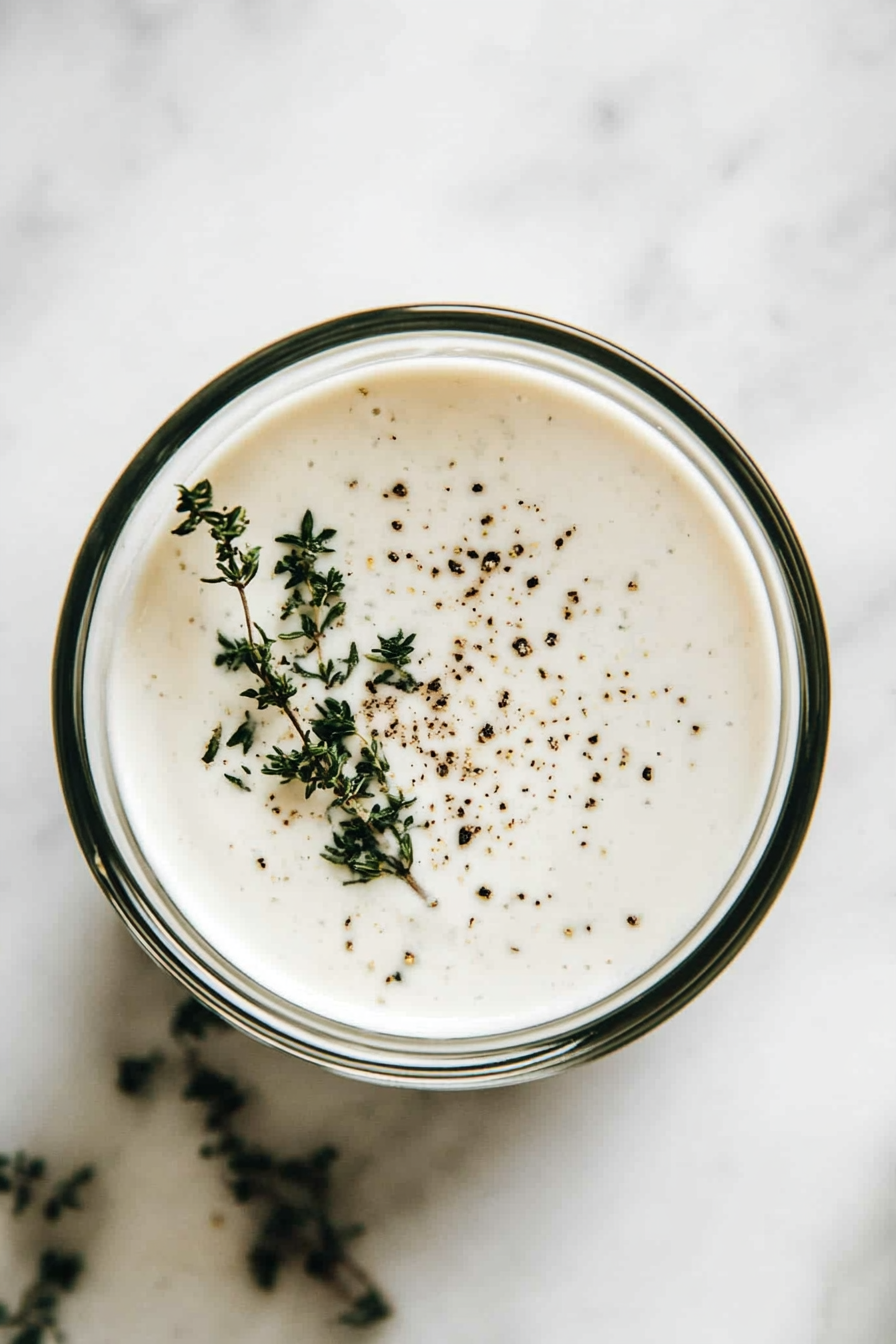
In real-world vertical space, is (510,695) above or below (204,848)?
above

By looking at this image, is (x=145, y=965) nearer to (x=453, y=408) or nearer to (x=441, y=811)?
(x=441, y=811)

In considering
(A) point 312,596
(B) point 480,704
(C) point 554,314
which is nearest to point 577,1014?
(B) point 480,704

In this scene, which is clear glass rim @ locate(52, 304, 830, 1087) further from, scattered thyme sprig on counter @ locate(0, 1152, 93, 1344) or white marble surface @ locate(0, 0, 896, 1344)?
scattered thyme sprig on counter @ locate(0, 1152, 93, 1344)

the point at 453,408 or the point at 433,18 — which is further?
the point at 433,18

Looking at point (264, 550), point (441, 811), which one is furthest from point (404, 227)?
point (441, 811)

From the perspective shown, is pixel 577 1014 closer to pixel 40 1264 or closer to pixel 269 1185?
pixel 269 1185

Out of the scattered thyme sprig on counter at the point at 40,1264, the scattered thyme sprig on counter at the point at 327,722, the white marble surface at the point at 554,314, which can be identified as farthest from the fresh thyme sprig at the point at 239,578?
the scattered thyme sprig on counter at the point at 40,1264
